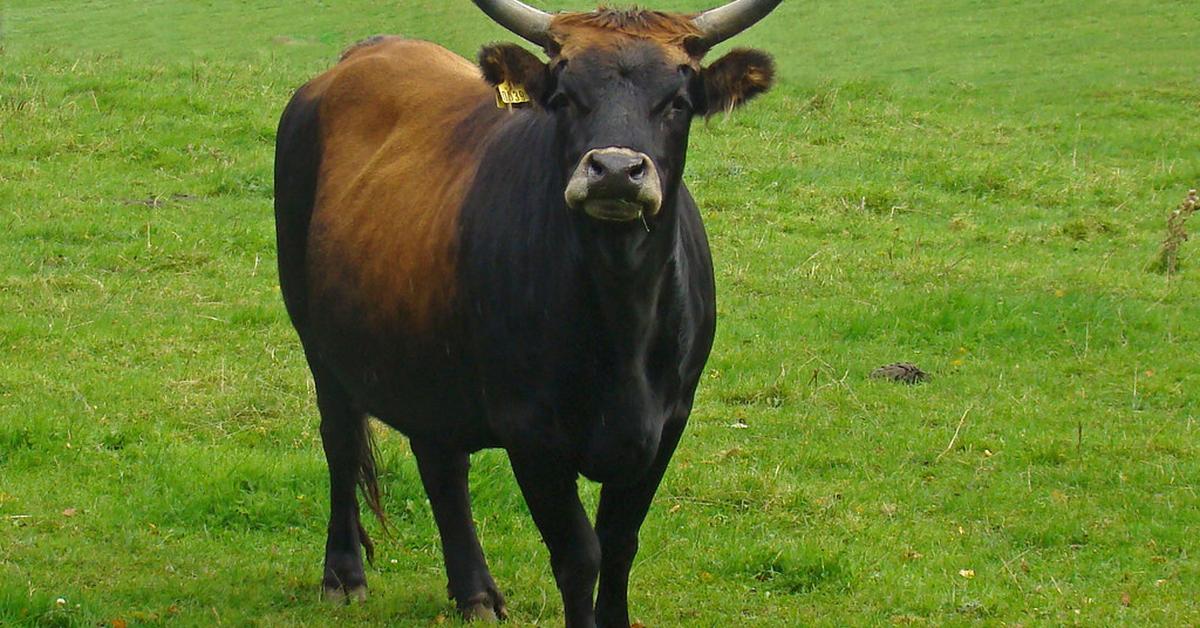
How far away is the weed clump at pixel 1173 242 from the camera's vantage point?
40.8ft

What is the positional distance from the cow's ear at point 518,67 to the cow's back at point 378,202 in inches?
25.4

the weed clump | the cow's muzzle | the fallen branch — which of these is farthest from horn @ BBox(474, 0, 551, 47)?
the weed clump

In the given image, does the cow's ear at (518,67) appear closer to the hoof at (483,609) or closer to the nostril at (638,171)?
the nostril at (638,171)

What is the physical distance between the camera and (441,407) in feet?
20.2

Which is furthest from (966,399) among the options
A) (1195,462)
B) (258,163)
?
(258,163)

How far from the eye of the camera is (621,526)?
5949 millimetres

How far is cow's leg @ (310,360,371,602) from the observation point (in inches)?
268

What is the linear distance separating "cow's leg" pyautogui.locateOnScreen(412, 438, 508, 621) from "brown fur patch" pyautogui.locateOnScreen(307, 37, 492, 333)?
622mm

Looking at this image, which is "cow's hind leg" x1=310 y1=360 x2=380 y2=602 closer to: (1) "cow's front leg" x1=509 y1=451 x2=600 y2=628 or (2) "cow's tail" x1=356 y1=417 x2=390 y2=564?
(2) "cow's tail" x1=356 y1=417 x2=390 y2=564

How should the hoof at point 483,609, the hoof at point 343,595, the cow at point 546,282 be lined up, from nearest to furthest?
the cow at point 546,282
the hoof at point 483,609
the hoof at point 343,595

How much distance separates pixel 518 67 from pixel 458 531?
79.3 inches

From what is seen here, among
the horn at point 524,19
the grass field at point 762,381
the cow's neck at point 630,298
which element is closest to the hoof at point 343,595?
the grass field at point 762,381

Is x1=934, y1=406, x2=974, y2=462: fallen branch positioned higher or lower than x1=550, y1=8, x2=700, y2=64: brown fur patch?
lower

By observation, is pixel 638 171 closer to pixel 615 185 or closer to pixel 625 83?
pixel 615 185
